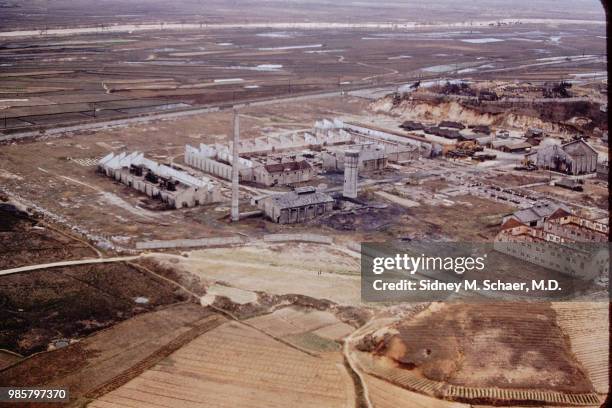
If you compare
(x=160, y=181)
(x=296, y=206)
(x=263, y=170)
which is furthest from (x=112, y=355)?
(x=263, y=170)

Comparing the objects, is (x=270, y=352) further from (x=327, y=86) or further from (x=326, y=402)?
(x=327, y=86)

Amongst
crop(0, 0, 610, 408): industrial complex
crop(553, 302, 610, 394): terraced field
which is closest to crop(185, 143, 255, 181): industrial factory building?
crop(0, 0, 610, 408): industrial complex

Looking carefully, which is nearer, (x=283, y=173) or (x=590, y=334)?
(x=590, y=334)

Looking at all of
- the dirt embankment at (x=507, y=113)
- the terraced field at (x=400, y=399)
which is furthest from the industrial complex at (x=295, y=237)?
the dirt embankment at (x=507, y=113)

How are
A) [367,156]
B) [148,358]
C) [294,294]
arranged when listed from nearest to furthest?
[148,358], [294,294], [367,156]

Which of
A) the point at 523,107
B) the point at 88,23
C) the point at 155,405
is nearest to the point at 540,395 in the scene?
the point at 155,405

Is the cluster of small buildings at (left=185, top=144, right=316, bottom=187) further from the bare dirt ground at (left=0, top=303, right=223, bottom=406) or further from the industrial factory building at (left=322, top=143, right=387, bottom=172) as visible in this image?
the bare dirt ground at (left=0, top=303, right=223, bottom=406)

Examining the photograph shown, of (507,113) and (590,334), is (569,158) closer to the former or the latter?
(507,113)
